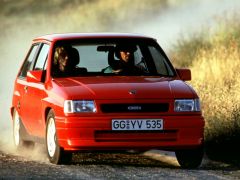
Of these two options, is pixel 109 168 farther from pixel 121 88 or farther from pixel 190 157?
pixel 190 157

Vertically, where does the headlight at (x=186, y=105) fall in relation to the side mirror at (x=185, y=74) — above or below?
below

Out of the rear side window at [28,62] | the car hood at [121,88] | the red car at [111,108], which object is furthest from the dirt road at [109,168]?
the rear side window at [28,62]

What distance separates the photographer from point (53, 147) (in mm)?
12461

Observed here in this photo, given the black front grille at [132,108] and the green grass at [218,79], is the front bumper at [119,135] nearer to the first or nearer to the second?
the black front grille at [132,108]

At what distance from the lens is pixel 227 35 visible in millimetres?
25531

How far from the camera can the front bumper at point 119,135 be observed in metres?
11.9

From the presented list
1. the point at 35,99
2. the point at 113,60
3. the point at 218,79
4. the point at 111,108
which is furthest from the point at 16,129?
the point at 218,79

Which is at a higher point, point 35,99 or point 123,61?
point 123,61

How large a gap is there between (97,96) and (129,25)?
3137 cm

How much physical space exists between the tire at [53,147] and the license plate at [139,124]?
76 centimetres

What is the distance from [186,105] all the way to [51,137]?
1.57 m

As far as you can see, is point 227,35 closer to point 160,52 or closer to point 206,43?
point 206,43

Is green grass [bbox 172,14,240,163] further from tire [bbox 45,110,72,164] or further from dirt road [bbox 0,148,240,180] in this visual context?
tire [bbox 45,110,72,164]

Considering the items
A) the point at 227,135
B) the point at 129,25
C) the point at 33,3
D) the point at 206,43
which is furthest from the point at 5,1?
the point at 227,135
